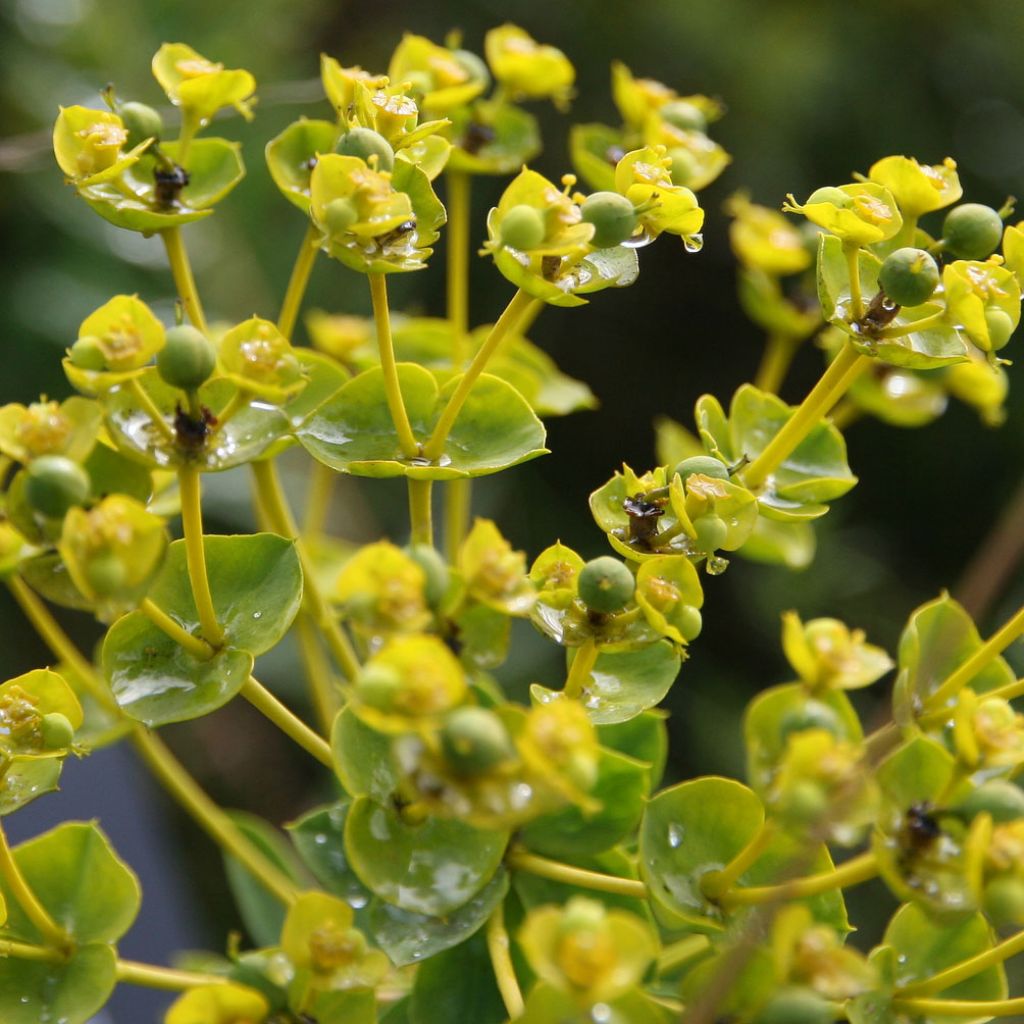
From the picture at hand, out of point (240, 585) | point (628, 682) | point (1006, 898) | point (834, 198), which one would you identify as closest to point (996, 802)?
point (1006, 898)

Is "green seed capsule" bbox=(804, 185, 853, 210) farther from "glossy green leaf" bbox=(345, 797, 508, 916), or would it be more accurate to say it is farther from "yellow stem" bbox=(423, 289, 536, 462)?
"glossy green leaf" bbox=(345, 797, 508, 916)

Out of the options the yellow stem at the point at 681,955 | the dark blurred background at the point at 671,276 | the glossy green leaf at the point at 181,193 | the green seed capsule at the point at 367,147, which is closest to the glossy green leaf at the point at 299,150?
the glossy green leaf at the point at 181,193

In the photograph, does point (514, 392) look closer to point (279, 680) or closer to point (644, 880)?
point (644, 880)

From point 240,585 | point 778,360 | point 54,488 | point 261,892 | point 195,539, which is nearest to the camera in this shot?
point 54,488

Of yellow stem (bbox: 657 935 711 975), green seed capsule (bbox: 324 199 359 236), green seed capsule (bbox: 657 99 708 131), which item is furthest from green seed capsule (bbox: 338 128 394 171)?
yellow stem (bbox: 657 935 711 975)

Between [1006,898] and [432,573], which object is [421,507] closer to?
[432,573]

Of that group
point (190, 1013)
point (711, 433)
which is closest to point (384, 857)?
point (190, 1013)
